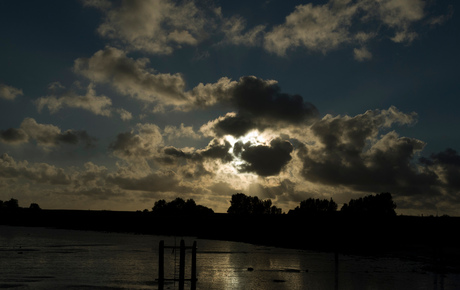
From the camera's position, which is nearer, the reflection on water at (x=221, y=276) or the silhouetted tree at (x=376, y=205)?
the reflection on water at (x=221, y=276)

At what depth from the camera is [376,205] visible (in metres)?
174

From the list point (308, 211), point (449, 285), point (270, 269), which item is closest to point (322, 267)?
point (270, 269)

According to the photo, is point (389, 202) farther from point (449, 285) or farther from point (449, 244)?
point (449, 285)

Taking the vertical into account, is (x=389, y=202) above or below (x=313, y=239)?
above

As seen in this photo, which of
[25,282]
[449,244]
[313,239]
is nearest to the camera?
[25,282]

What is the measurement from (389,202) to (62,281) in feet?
489

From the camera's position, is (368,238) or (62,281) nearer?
(62,281)

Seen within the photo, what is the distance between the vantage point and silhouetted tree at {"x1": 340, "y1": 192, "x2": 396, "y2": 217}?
563 feet

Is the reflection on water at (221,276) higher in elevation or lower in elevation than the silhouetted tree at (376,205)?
lower

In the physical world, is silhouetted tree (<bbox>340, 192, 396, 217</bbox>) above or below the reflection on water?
above

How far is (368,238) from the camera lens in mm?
113562

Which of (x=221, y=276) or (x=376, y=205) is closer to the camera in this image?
(x=221, y=276)

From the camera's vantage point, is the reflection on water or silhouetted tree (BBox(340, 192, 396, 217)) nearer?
the reflection on water

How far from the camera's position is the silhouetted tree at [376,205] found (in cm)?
17150
